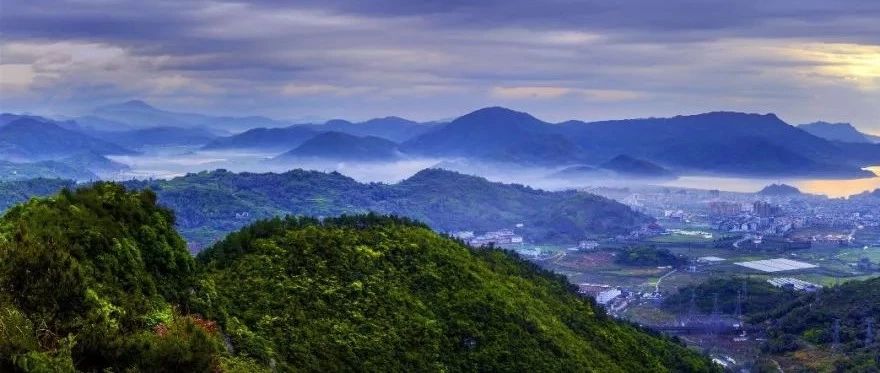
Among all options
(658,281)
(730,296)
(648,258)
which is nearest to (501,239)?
(648,258)

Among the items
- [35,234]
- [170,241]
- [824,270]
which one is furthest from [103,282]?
[824,270]

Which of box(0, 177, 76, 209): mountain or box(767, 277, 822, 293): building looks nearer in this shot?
box(767, 277, 822, 293): building

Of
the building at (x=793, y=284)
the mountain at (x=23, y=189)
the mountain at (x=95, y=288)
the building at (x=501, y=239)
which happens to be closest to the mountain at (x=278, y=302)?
the mountain at (x=95, y=288)

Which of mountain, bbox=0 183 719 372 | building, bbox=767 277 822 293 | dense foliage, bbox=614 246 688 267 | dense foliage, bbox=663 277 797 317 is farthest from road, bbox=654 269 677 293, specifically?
mountain, bbox=0 183 719 372

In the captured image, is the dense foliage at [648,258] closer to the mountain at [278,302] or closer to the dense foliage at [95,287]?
the mountain at [278,302]

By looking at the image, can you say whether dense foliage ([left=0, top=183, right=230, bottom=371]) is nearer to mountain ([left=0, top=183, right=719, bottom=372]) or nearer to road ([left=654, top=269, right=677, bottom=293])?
mountain ([left=0, top=183, right=719, bottom=372])

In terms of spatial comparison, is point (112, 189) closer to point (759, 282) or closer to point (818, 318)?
point (818, 318)
